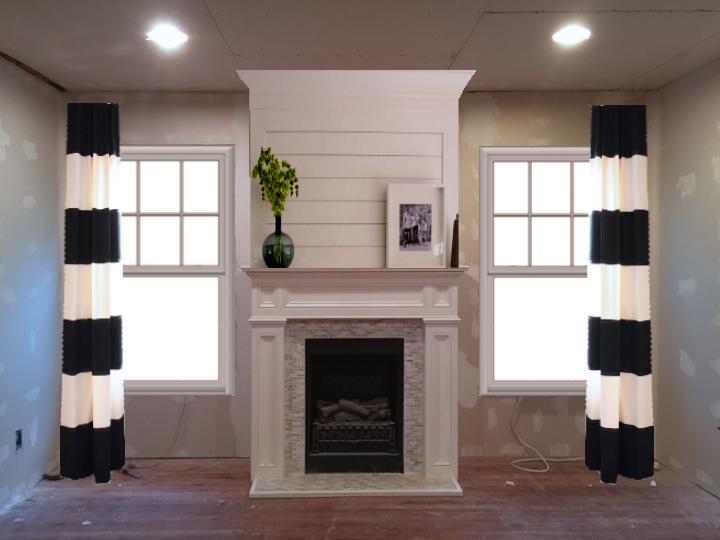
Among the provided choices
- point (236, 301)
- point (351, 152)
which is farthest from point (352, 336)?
point (351, 152)

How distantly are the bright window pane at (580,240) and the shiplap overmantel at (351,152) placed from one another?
3.35 ft

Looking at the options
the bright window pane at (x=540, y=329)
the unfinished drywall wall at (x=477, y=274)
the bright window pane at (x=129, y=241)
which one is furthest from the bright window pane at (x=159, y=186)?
the bright window pane at (x=540, y=329)

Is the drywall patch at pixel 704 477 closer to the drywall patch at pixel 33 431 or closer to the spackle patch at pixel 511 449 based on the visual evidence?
the spackle patch at pixel 511 449

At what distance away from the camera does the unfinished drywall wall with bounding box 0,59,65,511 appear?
2715 millimetres

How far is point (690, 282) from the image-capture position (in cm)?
303

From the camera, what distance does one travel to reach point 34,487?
2.92 m

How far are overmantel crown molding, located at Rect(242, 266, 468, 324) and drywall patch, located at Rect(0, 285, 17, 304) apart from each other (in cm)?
134

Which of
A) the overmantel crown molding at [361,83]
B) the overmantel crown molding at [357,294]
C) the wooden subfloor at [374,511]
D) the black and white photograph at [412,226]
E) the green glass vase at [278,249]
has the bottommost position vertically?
the wooden subfloor at [374,511]

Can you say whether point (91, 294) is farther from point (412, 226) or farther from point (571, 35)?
point (571, 35)

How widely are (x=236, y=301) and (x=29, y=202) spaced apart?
136cm

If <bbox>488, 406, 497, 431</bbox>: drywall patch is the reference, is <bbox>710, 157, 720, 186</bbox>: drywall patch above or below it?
above

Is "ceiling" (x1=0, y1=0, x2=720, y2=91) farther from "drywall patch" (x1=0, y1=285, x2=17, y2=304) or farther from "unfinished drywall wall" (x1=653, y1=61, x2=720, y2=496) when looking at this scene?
"drywall patch" (x1=0, y1=285, x2=17, y2=304)

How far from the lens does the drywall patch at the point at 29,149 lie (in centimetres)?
288

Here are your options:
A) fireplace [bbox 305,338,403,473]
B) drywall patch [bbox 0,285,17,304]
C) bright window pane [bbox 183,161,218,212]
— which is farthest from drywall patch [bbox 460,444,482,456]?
drywall patch [bbox 0,285,17,304]
